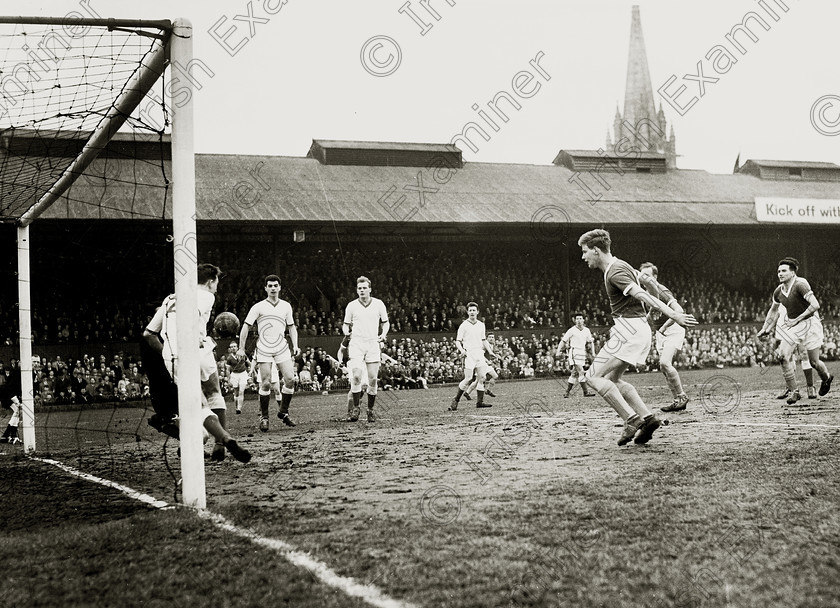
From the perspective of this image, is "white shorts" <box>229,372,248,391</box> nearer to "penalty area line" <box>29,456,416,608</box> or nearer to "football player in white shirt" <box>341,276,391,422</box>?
"football player in white shirt" <box>341,276,391,422</box>

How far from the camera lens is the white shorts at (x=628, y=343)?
773 centimetres

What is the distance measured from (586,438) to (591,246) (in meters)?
2.09

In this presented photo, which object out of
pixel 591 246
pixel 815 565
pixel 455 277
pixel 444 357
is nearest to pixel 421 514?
pixel 815 565

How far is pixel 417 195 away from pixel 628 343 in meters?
24.2

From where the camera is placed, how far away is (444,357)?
27688mm

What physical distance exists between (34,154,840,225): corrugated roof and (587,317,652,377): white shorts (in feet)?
65.0

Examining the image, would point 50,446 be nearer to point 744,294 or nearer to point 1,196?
point 1,196

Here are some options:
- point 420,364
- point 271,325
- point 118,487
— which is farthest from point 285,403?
point 420,364

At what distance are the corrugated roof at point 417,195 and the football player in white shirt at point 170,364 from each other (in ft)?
59.3

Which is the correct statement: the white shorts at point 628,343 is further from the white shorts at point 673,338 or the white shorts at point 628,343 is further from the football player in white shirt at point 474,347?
the football player in white shirt at point 474,347

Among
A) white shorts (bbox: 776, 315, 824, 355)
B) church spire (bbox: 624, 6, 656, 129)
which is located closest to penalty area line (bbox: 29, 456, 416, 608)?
white shorts (bbox: 776, 315, 824, 355)

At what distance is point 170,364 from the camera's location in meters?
7.48

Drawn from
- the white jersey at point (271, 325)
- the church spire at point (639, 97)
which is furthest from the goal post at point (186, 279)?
the church spire at point (639, 97)

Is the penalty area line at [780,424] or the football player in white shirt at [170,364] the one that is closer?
the football player in white shirt at [170,364]
